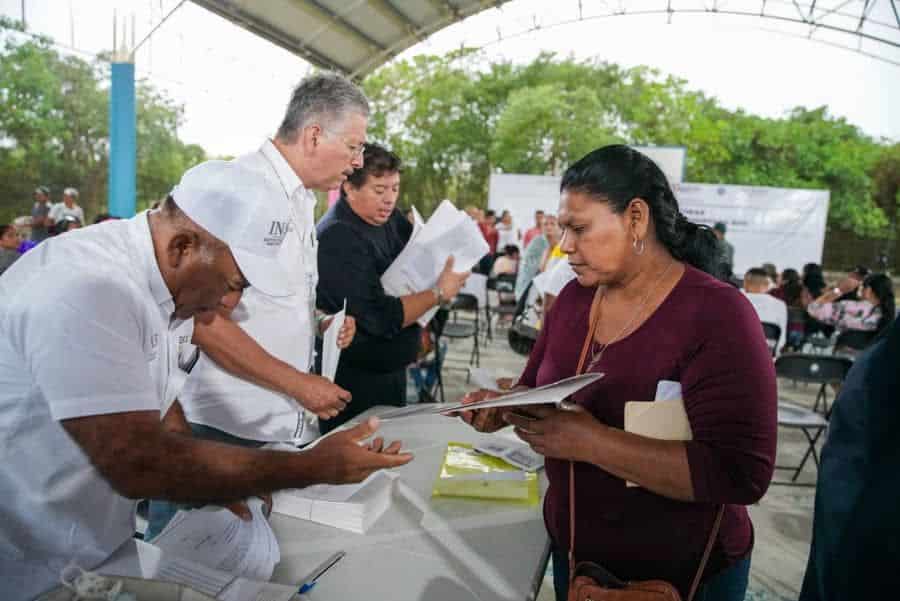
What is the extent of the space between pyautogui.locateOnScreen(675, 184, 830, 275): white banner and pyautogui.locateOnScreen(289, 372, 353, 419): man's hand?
11216mm

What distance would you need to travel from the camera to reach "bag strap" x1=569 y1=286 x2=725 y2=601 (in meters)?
1.24

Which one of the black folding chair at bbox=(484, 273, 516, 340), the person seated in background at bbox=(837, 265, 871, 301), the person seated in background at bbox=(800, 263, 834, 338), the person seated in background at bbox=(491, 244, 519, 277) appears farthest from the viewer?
the person seated in background at bbox=(491, 244, 519, 277)

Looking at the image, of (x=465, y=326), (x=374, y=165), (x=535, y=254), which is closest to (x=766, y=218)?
(x=535, y=254)

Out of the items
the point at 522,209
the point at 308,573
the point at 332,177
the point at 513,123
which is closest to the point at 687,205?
the point at 522,209

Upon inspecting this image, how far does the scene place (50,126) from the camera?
13117 millimetres

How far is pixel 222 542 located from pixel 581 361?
2.81 ft

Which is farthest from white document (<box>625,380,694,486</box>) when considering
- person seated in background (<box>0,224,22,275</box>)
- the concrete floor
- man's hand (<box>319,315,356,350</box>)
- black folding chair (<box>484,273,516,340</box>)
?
black folding chair (<box>484,273,516,340</box>)

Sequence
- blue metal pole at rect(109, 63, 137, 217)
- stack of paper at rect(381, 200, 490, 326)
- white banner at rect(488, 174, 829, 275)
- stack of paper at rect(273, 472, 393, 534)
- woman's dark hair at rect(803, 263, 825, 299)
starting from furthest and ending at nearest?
1. white banner at rect(488, 174, 829, 275)
2. woman's dark hair at rect(803, 263, 825, 299)
3. blue metal pole at rect(109, 63, 137, 217)
4. stack of paper at rect(381, 200, 490, 326)
5. stack of paper at rect(273, 472, 393, 534)

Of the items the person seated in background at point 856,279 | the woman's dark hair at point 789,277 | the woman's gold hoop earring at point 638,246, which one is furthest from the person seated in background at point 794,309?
the woman's gold hoop earring at point 638,246

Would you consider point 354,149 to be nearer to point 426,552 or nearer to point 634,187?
point 634,187

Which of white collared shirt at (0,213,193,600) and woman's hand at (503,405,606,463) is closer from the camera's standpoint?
white collared shirt at (0,213,193,600)

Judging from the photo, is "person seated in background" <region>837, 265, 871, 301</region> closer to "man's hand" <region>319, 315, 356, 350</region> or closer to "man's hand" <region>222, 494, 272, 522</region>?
"man's hand" <region>319, 315, 356, 350</region>

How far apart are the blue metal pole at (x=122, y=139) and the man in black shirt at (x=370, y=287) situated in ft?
23.7

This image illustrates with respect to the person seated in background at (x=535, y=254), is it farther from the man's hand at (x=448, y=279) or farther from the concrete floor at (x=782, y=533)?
the man's hand at (x=448, y=279)
